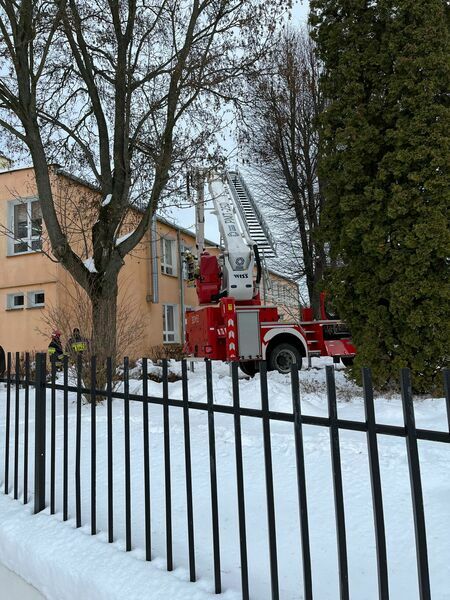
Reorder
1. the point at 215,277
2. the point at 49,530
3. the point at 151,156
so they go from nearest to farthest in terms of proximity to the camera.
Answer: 1. the point at 49,530
2. the point at 151,156
3. the point at 215,277

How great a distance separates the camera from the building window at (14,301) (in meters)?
16.6

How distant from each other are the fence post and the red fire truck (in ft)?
25.0

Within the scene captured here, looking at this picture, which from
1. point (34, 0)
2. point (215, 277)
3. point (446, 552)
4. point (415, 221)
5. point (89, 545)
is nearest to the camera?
point (446, 552)

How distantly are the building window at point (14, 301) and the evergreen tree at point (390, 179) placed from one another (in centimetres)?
1166

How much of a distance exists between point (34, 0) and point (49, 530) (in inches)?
329

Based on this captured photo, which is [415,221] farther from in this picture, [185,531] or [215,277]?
[215,277]

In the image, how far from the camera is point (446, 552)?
3.01 meters

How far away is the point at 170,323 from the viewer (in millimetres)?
21812

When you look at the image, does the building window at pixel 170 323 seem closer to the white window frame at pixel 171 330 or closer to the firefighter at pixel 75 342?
the white window frame at pixel 171 330

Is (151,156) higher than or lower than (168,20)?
lower

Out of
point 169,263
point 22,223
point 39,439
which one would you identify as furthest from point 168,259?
point 39,439

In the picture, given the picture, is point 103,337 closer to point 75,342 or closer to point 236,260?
point 75,342

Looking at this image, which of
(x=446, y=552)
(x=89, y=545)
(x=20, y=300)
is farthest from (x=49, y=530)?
(x=20, y=300)

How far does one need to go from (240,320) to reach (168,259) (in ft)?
34.6
